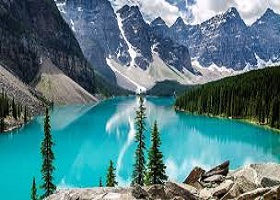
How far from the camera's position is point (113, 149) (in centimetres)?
11044

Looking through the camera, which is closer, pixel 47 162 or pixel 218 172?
pixel 218 172

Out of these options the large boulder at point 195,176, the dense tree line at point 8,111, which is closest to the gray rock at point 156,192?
the large boulder at point 195,176

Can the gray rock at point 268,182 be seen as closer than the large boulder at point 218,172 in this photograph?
Yes

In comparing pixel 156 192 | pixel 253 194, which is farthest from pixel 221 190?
pixel 156 192

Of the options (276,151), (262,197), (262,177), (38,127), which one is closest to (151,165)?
(262,177)

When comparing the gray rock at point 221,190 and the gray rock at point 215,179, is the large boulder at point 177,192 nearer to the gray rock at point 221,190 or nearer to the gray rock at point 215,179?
the gray rock at point 221,190

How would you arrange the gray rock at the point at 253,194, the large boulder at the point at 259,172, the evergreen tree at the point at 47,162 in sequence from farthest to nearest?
the evergreen tree at the point at 47,162
the large boulder at the point at 259,172
the gray rock at the point at 253,194

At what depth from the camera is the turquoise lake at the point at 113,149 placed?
80.7 m

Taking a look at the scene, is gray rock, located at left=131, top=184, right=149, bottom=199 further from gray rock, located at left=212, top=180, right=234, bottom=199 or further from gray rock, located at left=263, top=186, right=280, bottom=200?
gray rock, located at left=263, top=186, right=280, bottom=200

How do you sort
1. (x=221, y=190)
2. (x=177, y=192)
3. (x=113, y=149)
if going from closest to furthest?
(x=221, y=190) → (x=177, y=192) → (x=113, y=149)

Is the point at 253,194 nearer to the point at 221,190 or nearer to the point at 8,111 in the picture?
the point at 221,190

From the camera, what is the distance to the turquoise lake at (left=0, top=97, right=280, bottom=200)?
265ft

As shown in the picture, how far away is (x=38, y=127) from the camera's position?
15525 cm

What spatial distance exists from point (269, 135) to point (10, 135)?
73.3 m
